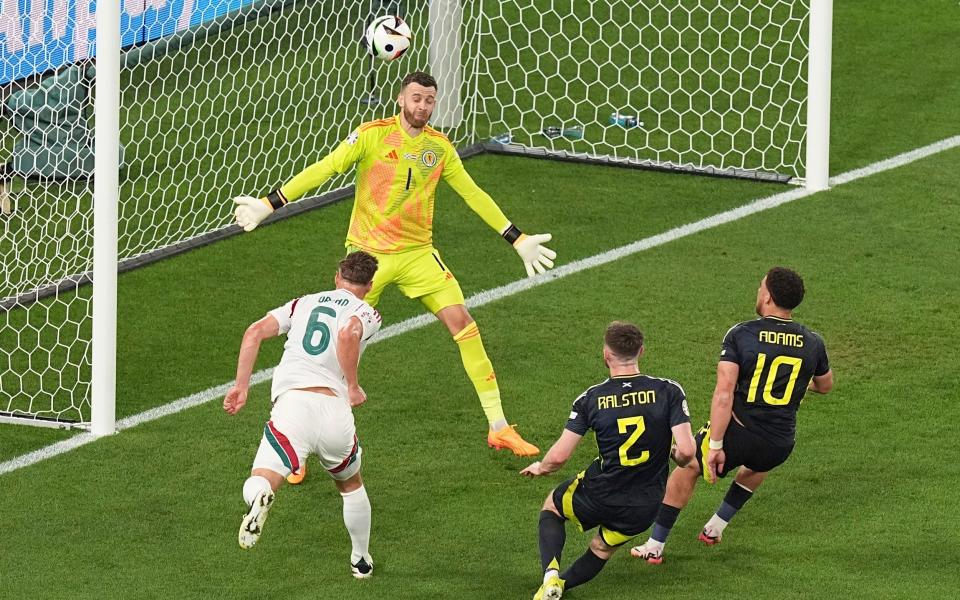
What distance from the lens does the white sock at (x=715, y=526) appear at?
879 centimetres

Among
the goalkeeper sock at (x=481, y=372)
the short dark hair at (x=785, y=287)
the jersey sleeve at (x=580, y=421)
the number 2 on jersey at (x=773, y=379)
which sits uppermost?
the short dark hair at (x=785, y=287)

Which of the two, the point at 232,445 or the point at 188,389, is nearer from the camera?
the point at 232,445

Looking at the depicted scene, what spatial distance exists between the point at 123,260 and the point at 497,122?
4.18 meters

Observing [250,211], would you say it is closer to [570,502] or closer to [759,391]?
[570,502]

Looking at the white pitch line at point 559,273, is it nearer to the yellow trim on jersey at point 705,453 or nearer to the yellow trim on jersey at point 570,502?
the yellow trim on jersey at point 570,502

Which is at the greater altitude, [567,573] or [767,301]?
[767,301]

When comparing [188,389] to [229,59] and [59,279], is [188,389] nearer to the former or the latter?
[59,279]

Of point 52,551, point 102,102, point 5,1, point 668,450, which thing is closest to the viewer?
point 668,450

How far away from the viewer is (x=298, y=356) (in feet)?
26.7

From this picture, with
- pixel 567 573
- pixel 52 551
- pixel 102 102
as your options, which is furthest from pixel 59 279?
pixel 567 573

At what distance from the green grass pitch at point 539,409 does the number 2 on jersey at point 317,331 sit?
1.16 meters

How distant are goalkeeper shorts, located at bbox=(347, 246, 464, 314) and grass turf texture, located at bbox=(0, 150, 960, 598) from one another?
0.83 metres

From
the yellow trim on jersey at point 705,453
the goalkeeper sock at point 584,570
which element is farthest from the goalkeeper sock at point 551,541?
the yellow trim on jersey at point 705,453

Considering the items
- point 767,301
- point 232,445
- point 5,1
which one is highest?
point 767,301
